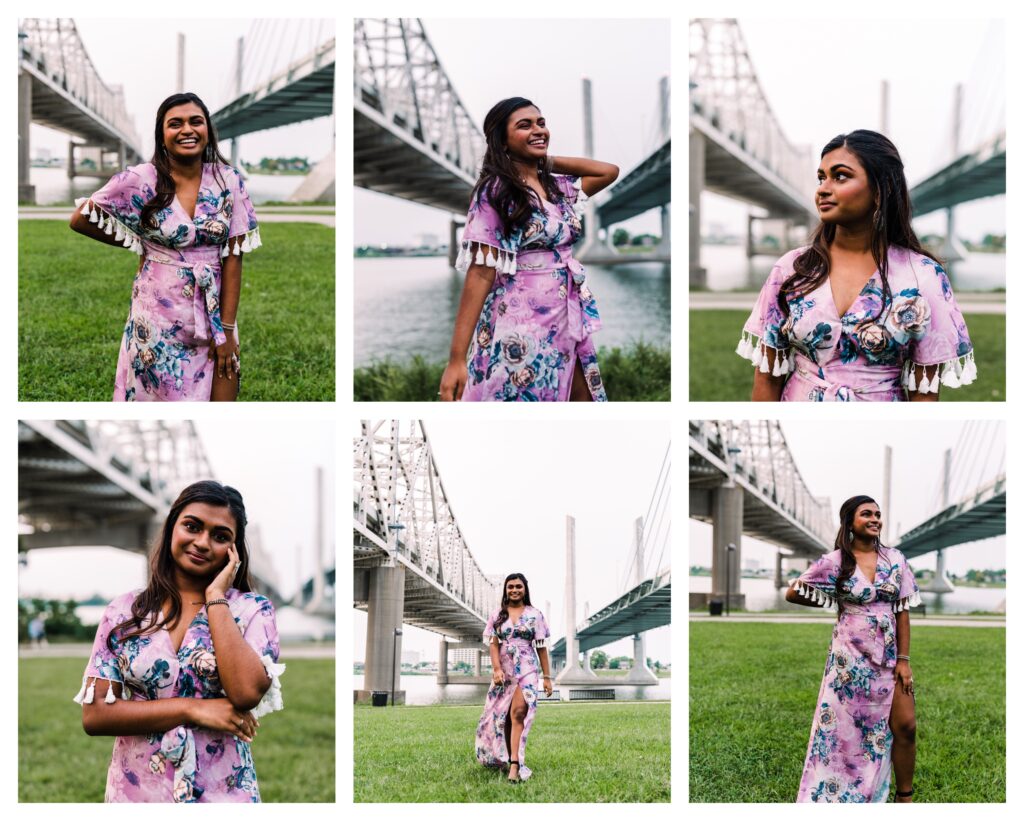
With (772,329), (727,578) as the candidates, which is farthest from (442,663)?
(772,329)

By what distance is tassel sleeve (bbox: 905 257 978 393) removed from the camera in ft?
12.5

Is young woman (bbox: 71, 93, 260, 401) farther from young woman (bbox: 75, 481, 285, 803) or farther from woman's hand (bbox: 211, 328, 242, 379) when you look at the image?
young woman (bbox: 75, 481, 285, 803)

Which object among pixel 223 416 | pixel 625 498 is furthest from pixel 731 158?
pixel 223 416

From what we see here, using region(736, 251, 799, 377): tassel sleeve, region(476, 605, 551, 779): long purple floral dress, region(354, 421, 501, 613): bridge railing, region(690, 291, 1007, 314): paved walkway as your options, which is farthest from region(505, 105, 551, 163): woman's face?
region(690, 291, 1007, 314): paved walkway

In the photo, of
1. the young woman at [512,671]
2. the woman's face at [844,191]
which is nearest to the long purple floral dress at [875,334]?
the woman's face at [844,191]

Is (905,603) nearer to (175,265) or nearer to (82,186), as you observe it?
(175,265)

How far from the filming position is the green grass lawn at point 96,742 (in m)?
7.36

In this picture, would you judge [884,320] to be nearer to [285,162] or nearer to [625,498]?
[625,498]

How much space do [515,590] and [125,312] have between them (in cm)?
284

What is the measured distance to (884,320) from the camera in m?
3.81

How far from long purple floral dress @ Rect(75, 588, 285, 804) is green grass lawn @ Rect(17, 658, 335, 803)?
346 centimetres

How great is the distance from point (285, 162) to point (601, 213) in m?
1.64

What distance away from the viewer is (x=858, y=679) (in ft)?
14.7

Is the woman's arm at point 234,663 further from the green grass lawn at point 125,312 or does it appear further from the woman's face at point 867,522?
the woman's face at point 867,522
